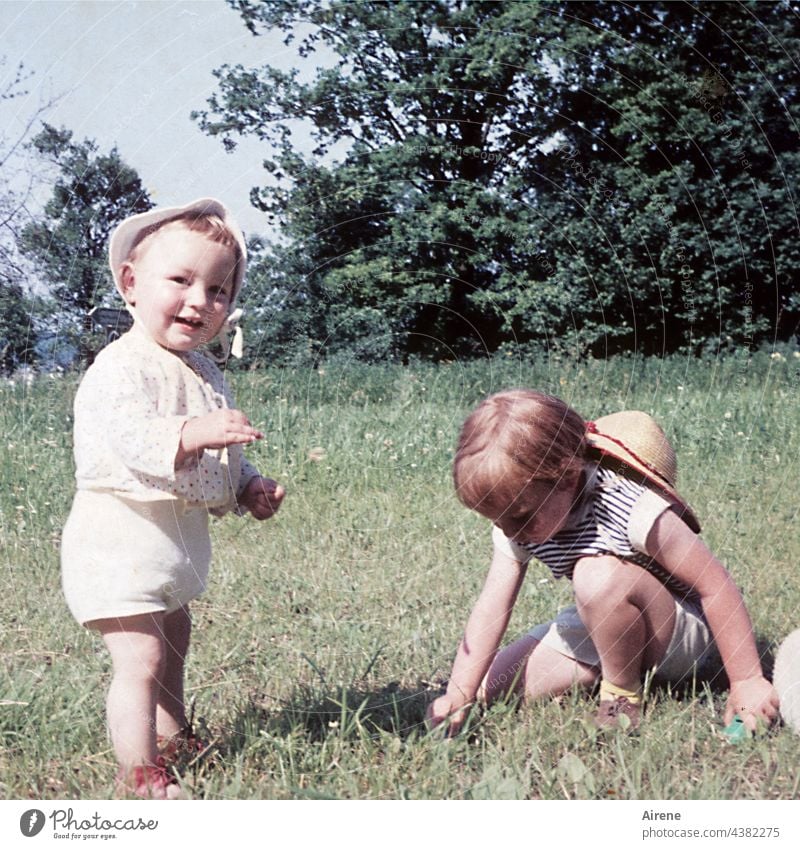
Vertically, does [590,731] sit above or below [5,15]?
below

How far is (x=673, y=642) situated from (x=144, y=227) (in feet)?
3.11

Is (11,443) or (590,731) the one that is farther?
(11,443)

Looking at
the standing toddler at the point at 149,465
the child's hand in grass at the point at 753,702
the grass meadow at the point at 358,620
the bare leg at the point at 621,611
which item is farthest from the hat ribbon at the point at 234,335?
the child's hand in grass at the point at 753,702

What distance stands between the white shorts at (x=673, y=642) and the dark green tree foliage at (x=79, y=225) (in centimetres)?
81

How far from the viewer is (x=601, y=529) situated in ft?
4.47

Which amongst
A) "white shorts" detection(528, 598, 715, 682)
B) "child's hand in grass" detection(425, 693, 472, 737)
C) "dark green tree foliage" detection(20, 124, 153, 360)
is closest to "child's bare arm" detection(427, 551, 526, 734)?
"child's hand in grass" detection(425, 693, 472, 737)

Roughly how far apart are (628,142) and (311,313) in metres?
0.71

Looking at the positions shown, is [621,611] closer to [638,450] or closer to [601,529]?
[601,529]

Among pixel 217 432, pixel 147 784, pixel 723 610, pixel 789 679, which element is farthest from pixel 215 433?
pixel 789 679

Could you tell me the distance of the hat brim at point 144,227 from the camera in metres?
1.18

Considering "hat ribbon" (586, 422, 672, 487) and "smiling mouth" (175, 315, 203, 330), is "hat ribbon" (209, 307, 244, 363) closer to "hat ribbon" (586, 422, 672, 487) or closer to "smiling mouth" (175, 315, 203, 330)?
"smiling mouth" (175, 315, 203, 330)
